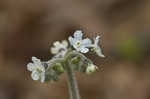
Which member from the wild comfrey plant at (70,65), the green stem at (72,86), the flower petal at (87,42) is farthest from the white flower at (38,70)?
the flower petal at (87,42)

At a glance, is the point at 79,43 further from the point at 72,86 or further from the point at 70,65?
the point at 72,86

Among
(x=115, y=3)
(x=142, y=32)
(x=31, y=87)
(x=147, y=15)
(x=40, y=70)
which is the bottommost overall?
(x=40, y=70)

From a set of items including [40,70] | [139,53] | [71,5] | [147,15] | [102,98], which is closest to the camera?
[40,70]

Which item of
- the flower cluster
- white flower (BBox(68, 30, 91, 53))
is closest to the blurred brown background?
the flower cluster

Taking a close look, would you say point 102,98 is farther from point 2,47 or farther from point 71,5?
point 71,5

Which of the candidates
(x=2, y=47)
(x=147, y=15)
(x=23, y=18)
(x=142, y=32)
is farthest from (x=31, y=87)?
(x=147, y=15)

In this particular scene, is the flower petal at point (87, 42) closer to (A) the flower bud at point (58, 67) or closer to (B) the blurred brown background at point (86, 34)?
(A) the flower bud at point (58, 67)

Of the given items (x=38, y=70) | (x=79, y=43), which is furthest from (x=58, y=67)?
(x=79, y=43)

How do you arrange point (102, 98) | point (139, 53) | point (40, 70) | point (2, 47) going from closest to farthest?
point (40, 70) < point (102, 98) < point (139, 53) < point (2, 47)

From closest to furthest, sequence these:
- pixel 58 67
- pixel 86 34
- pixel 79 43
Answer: pixel 79 43 → pixel 58 67 → pixel 86 34

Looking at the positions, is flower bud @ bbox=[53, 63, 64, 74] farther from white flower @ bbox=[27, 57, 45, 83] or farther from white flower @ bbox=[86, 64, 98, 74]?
white flower @ bbox=[86, 64, 98, 74]
